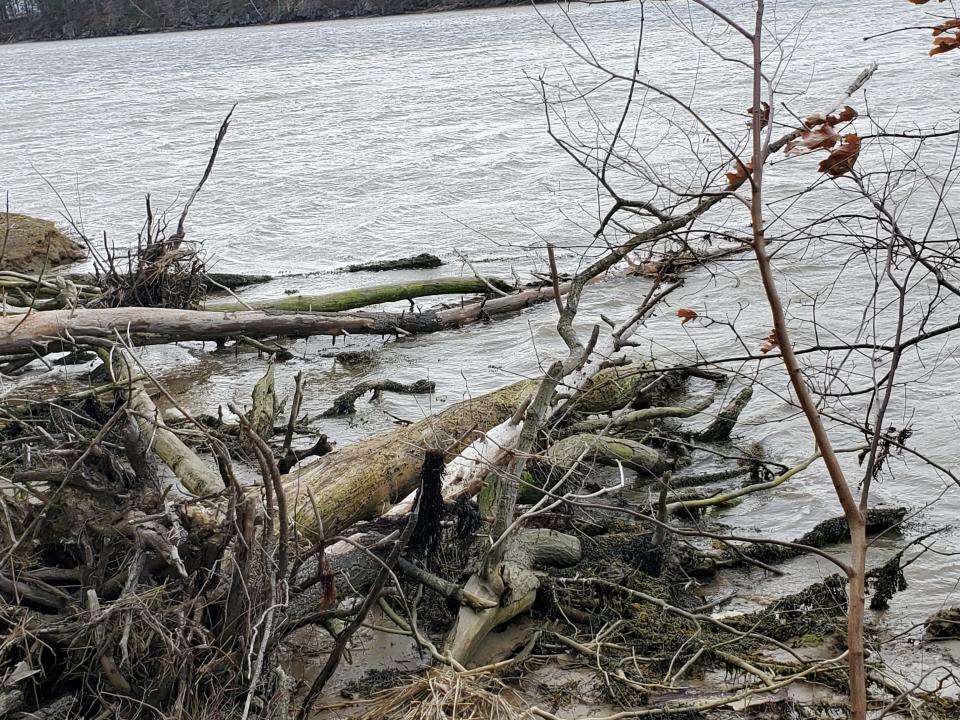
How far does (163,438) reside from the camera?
5012 millimetres

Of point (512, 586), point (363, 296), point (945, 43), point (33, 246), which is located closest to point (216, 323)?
point (363, 296)

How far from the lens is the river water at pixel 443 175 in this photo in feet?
22.0

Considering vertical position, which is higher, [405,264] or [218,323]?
[218,323]

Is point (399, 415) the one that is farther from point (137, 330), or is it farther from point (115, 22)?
point (115, 22)

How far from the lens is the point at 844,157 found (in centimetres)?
283

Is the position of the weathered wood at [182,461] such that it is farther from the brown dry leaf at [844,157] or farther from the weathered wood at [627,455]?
the brown dry leaf at [844,157]

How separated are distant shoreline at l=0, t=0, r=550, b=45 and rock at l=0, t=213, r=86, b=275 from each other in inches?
1279

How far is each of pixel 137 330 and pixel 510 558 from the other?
13.1 feet

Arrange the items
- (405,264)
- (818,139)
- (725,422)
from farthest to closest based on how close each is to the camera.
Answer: (405,264) < (725,422) < (818,139)

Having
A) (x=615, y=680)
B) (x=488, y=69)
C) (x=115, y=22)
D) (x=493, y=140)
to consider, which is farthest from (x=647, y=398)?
(x=115, y=22)

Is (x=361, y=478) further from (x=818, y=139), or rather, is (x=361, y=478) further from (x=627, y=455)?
(x=818, y=139)

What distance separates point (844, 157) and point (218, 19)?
54560mm

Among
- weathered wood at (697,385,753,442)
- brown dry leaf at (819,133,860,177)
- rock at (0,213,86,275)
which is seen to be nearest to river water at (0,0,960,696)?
weathered wood at (697,385,753,442)

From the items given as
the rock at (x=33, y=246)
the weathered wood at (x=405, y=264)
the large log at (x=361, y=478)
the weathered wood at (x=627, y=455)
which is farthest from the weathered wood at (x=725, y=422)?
the rock at (x=33, y=246)
